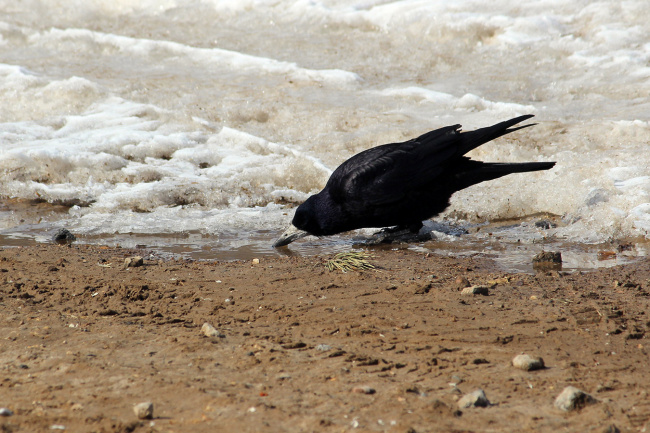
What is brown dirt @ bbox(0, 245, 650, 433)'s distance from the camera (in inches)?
90.5

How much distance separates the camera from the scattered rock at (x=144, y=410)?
227 centimetres

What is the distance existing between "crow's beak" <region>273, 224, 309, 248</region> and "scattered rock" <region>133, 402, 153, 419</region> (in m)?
3.42

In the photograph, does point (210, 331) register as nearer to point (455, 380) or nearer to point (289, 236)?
point (455, 380)

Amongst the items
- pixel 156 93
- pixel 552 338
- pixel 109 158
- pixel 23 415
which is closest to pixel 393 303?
pixel 552 338

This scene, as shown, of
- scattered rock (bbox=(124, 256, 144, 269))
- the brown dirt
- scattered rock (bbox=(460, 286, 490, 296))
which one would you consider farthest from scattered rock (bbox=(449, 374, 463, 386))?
scattered rock (bbox=(124, 256, 144, 269))

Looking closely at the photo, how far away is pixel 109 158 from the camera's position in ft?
26.1

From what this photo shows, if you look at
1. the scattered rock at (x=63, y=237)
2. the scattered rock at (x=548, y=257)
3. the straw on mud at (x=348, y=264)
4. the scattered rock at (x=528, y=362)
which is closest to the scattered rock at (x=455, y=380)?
the scattered rock at (x=528, y=362)

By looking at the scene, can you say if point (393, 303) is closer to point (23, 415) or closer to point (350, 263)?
point (350, 263)

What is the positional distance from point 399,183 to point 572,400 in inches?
142

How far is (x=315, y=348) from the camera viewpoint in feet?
9.72

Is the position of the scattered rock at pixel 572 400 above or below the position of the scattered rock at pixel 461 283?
below

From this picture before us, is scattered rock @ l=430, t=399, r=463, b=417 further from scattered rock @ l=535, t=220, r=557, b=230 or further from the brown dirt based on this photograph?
scattered rock @ l=535, t=220, r=557, b=230

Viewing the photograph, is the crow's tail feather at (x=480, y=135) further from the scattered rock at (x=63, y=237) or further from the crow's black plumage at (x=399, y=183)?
the scattered rock at (x=63, y=237)

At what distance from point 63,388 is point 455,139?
4289mm
